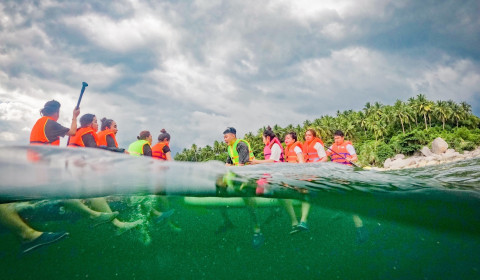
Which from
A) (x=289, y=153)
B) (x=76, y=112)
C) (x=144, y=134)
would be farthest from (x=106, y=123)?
(x=289, y=153)

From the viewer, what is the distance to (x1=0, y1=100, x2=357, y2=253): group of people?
4980 millimetres

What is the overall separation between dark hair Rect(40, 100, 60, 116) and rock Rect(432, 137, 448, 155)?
50.6m

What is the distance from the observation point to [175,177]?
19.5 feet

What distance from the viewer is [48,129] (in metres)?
4.89

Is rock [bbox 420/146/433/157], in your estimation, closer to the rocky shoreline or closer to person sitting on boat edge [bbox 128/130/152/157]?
the rocky shoreline

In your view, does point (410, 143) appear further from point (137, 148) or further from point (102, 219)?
point (102, 219)

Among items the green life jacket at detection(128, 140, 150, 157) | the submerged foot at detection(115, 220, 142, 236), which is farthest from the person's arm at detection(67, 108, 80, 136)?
the submerged foot at detection(115, 220, 142, 236)

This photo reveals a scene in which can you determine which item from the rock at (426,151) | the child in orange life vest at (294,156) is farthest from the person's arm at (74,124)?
the rock at (426,151)

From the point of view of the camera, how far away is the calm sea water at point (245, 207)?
534 cm

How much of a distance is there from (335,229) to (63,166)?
23.5ft

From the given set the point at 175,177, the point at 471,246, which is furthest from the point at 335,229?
the point at 175,177

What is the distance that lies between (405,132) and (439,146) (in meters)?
13.2

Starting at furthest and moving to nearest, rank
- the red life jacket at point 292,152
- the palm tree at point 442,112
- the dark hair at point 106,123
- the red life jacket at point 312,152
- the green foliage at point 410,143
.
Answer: the palm tree at point 442,112 → the green foliage at point 410,143 → the red life jacket at point 312,152 → the red life jacket at point 292,152 → the dark hair at point 106,123

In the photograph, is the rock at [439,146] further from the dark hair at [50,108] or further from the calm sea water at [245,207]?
the dark hair at [50,108]
